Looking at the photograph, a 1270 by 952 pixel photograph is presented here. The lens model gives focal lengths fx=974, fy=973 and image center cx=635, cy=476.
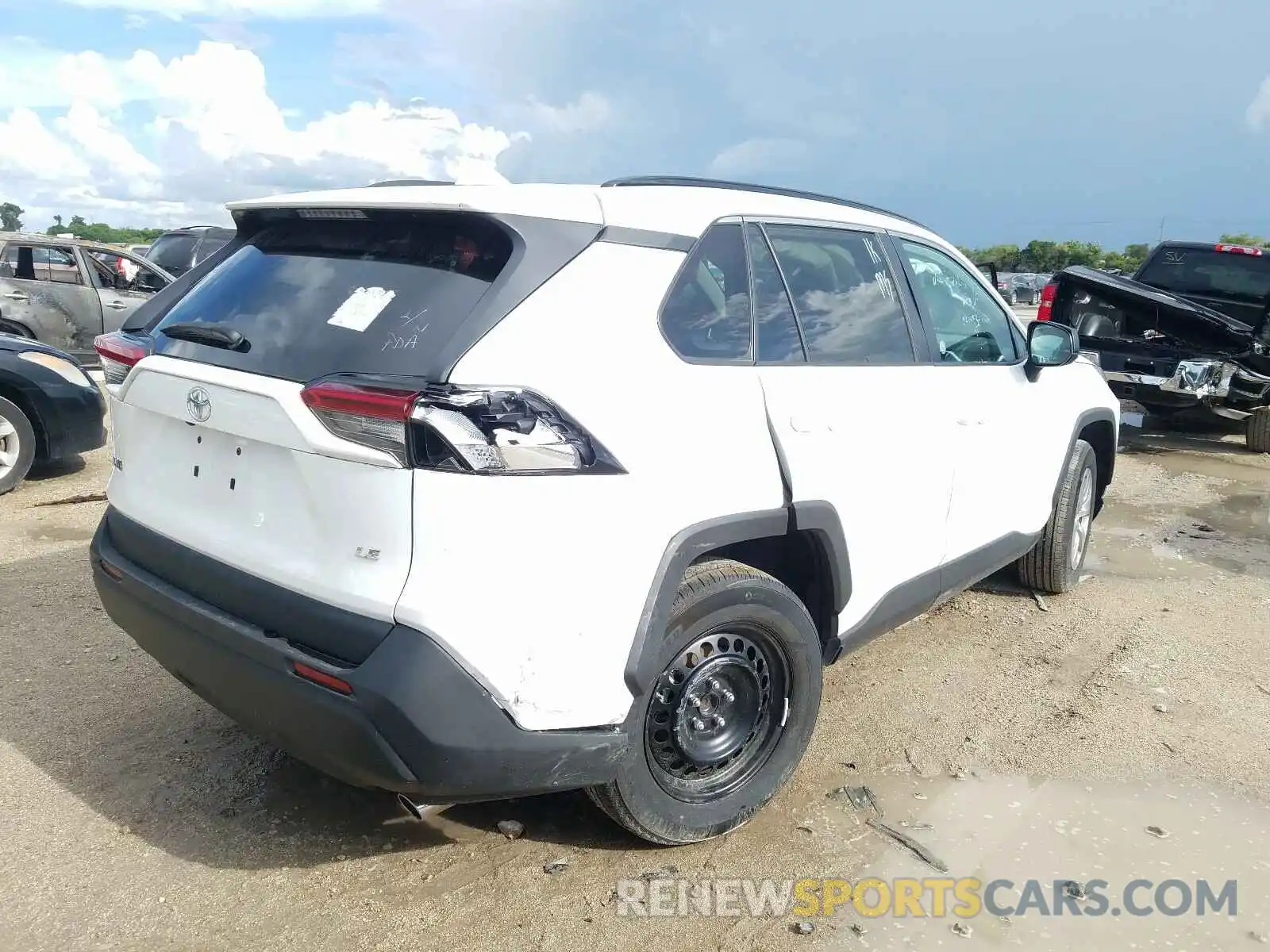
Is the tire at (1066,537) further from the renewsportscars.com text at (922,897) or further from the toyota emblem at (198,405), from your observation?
the toyota emblem at (198,405)

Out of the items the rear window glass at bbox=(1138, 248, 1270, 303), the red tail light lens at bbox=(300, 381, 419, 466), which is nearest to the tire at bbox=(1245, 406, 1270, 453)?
the rear window glass at bbox=(1138, 248, 1270, 303)

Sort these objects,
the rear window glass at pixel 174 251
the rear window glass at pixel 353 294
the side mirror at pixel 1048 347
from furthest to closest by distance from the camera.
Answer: the rear window glass at pixel 174 251 < the side mirror at pixel 1048 347 < the rear window glass at pixel 353 294

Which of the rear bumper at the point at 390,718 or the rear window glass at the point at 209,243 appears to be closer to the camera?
the rear bumper at the point at 390,718

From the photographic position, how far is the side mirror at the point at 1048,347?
425cm

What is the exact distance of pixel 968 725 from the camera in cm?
375

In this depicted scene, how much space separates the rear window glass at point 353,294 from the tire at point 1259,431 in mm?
9285

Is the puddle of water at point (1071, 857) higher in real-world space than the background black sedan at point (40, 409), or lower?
lower

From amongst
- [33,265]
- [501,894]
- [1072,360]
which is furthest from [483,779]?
[33,265]

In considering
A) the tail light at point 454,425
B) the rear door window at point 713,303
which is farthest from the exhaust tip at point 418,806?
the rear door window at point 713,303

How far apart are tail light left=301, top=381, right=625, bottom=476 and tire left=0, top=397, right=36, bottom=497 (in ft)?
17.1

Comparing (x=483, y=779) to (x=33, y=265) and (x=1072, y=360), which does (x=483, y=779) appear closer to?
(x=1072, y=360)

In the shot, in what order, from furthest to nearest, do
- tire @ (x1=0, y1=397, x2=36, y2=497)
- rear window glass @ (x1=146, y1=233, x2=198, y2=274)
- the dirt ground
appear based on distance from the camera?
rear window glass @ (x1=146, y1=233, x2=198, y2=274), tire @ (x1=0, y1=397, x2=36, y2=497), the dirt ground

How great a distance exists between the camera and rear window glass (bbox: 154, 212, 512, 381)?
2.27 meters

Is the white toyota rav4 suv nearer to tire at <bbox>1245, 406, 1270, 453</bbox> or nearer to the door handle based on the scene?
the door handle
